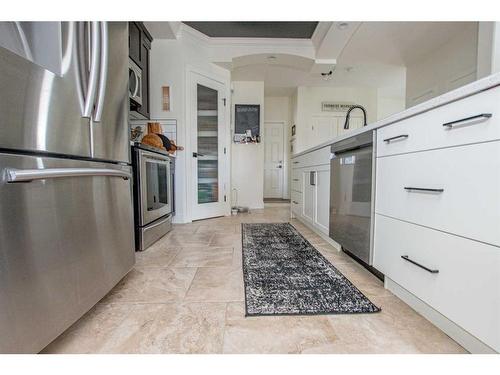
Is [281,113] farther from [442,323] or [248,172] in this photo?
[442,323]

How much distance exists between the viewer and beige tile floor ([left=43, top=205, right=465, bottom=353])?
866 millimetres

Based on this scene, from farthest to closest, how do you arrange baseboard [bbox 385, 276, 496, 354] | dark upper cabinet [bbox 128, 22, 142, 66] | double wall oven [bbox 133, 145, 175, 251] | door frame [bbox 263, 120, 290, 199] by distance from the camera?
door frame [bbox 263, 120, 290, 199] < dark upper cabinet [bbox 128, 22, 142, 66] < double wall oven [bbox 133, 145, 175, 251] < baseboard [bbox 385, 276, 496, 354]

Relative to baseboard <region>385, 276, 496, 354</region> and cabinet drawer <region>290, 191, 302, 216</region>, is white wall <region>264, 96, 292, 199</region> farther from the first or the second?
baseboard <region>385, 276, 496, 354</region>

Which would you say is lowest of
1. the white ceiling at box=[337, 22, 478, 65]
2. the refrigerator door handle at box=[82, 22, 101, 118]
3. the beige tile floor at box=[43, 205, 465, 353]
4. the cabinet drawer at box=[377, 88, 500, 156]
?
the beige tile floor at box=[43, 205, 465, 353]

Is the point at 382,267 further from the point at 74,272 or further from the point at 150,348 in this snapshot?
the point at 74,272

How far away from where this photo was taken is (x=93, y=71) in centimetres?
100

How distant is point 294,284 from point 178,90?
9.50ft

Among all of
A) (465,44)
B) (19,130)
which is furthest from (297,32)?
(19,130)

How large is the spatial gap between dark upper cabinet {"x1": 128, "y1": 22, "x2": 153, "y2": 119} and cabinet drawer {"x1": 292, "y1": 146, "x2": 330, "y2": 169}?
201cm

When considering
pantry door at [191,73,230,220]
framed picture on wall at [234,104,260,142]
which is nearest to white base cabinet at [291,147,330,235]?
pantry door at [191,73,230,220]

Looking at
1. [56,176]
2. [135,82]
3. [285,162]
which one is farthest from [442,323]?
[285,162]

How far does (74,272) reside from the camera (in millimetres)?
927

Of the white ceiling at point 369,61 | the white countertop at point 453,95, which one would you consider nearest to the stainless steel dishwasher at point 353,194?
the white countertop at point 453,95

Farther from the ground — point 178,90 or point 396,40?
point 396,40
